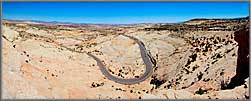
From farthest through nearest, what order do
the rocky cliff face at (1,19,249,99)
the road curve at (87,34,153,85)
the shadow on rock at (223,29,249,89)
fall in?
the road curve at (87,34,153,85), the shadow on rock at (223,29,249,89), the rocky cliff face at (1,19,249,99)

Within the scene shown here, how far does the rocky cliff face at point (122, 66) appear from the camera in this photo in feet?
48.2

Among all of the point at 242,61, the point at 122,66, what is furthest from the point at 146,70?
the point at 242,61

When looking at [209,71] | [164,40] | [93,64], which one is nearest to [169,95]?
[209,71]

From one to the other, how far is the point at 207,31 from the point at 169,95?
26.3 meters

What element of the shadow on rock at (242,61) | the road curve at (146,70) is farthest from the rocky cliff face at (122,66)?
the road curve at (146,70)

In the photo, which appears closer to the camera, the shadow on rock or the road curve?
the shadow on rock

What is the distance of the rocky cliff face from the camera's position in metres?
14.7

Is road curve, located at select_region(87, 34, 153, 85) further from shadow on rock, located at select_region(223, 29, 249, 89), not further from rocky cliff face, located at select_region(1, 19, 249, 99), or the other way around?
shadow on rock, located at select_region(223, 29, 249, 89)

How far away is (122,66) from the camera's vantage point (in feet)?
117

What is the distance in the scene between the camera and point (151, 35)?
51.0 meters

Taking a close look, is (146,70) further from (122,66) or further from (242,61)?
(242,61)

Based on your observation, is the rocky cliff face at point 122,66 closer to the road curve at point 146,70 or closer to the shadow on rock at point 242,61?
the shadow on rock at point 242,61

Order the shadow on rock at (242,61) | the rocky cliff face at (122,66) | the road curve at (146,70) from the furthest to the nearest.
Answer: the road curve at (146,70)
the shadow on rock at (242,61)
the rocky cliff face at (122,66)

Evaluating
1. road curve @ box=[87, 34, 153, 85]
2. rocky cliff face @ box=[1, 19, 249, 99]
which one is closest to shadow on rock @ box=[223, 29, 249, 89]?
rocky cliff face @ box=[1, 19, 249, 99]
